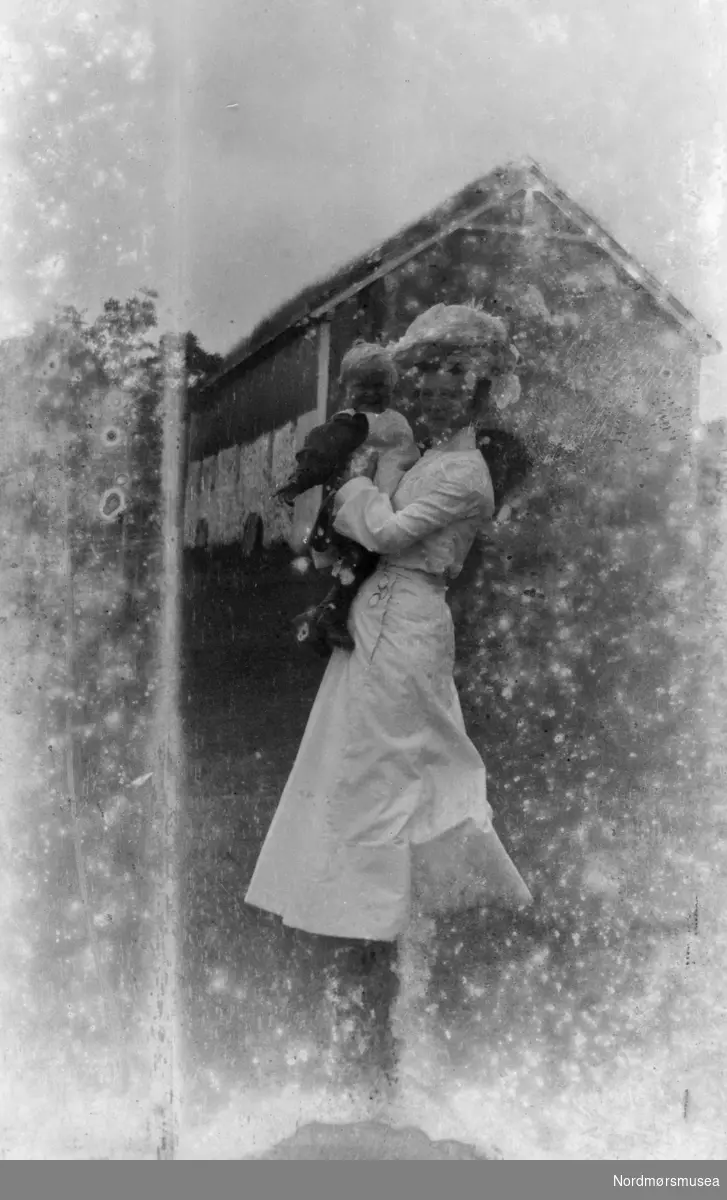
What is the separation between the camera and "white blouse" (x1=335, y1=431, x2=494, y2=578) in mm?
2719

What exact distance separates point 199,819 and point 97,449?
0.85m

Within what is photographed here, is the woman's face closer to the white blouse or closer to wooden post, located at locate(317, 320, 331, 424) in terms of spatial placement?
the white blouse

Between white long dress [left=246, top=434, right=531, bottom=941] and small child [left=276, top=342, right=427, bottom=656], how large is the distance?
1.5 inches

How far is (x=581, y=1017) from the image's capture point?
298 centimetres

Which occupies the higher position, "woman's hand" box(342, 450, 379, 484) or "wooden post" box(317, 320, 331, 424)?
"wooden post" box(317, 320, 331, 424)

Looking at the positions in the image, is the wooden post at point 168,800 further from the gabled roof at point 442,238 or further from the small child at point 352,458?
the small child at point 352,458

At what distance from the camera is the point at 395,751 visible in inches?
109

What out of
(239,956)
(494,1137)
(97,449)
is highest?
(97,449)

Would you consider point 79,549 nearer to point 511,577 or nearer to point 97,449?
point 97,449

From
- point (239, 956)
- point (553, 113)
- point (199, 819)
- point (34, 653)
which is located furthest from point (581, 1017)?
point (553, 113)

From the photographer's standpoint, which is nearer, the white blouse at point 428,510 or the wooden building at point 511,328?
the white blouse at point 428,510

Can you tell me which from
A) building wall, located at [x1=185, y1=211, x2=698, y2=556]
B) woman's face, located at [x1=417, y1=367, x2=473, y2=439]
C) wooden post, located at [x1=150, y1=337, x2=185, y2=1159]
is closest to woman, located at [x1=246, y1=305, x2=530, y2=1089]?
woman's face, located at [x1=417, y1=367, x2=473, y2=439]

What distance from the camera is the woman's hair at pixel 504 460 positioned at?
292cm

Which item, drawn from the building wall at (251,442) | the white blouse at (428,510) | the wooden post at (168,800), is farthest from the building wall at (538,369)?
the white blouse at (428,510)
